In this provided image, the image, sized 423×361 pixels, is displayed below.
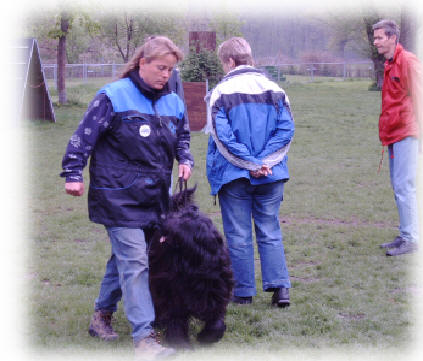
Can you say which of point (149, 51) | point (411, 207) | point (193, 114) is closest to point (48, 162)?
point (193, 114)

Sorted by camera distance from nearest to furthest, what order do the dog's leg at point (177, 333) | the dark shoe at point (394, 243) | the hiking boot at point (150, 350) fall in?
the hiking boot at point (150, 350) < the dog's leg at point (177, 333) < the dark shoe at point (394, 243)

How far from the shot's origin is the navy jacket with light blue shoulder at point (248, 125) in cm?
458

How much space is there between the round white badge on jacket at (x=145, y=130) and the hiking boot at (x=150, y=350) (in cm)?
124

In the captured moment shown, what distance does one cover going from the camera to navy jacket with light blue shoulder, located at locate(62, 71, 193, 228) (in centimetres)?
365

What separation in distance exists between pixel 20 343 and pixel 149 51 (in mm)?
2139

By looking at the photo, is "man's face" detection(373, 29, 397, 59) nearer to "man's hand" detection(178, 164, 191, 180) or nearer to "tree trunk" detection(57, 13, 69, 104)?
"man's hand" detection(178, 164, 191, 180)

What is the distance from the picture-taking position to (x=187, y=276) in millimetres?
3738

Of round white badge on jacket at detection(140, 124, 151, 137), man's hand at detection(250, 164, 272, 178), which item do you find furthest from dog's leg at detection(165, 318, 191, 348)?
man's hand at detection(250, 164, 272, 178)

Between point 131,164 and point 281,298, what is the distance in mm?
1751

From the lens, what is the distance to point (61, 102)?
21.8 m

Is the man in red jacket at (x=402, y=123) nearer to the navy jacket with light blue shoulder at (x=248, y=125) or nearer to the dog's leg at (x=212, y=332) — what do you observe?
the navy jacket with light blue shoulder at (x=248, y=125)

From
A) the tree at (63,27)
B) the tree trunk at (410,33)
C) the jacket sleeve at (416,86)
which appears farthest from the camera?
the tree at (63,27)

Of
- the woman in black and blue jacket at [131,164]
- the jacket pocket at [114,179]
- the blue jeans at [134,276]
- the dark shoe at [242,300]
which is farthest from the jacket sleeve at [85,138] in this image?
the dark shoe at [242,300]

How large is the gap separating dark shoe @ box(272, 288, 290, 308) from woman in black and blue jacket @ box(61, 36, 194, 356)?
4.30 feet
